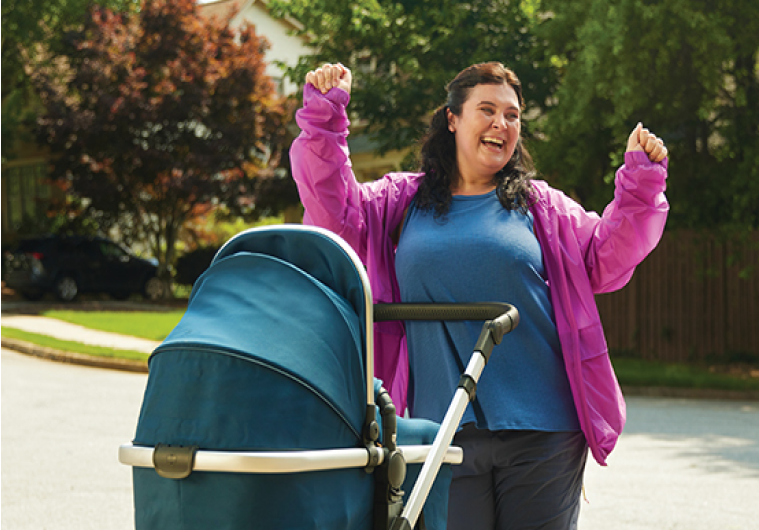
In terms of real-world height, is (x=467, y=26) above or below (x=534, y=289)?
above

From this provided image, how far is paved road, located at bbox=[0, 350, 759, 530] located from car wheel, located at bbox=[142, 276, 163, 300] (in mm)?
14082

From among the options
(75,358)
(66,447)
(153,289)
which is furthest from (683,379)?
→ (153,289)

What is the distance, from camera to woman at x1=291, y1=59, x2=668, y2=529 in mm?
2910

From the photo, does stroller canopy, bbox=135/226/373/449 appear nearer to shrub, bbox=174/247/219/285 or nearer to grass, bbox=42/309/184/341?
grass, bbox=42/309/184/341

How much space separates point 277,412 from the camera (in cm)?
212

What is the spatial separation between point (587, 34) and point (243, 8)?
25118 millimetres

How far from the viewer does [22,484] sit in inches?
269

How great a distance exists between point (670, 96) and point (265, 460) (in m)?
12.9

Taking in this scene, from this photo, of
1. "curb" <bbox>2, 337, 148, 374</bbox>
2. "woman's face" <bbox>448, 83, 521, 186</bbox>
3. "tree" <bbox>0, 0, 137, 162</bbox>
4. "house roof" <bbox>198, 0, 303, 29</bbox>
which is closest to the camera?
"woman's face" <bbox>448, 83, 521, 186</bbox>

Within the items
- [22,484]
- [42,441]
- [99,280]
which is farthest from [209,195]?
[22,484]

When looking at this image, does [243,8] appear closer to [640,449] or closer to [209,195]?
[209,195]

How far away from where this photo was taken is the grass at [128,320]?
59.3ft

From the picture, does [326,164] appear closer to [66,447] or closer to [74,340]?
[66,447]

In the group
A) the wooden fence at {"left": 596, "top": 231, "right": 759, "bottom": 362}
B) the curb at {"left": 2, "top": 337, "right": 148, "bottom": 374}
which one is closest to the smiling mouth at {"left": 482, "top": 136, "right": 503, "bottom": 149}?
the curb at {"left": 2, "top": 337, "right": 148, "bottom": 374}
